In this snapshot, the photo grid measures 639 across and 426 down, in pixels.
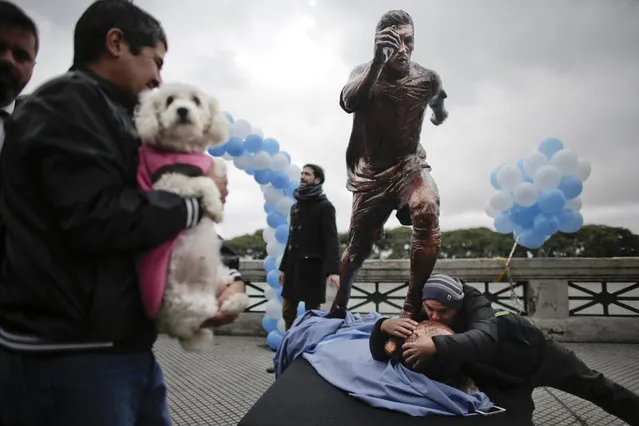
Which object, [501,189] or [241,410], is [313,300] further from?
[501,189]

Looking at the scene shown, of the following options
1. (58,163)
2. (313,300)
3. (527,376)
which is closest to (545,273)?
(313,300)

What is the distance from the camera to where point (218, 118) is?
1.09 meters

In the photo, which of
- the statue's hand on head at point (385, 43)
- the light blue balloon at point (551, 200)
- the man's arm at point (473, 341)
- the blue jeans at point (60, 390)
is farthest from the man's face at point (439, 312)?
the light blue balloon at point (551, 200)

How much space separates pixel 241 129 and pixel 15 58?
3.63 m

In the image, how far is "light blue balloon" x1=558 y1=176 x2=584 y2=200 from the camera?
14.7 feet

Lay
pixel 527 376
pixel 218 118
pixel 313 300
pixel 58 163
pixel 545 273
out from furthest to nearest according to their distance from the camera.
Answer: pixel 545 273
pixel 313 300
pixel 527 376
pixel 218 118
pixel 58 163

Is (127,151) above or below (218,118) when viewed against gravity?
below

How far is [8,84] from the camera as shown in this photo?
1.27 metres

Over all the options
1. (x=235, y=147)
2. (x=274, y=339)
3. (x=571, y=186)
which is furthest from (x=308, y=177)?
(x=571, y=186)

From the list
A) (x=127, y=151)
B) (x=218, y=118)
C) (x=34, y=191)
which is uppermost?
(x=218, y=118)

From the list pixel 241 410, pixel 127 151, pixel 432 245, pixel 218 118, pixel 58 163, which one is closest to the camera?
pixel 58 163

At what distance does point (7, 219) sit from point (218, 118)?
509 millimetres

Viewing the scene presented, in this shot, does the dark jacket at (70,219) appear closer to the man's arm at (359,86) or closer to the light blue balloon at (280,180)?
the man's arm at (359,86)

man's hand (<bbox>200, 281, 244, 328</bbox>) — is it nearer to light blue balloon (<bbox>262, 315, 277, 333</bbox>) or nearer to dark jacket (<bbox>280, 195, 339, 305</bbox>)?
dark jacket (<bbox>280, 195, 339, 305</bbox>)
